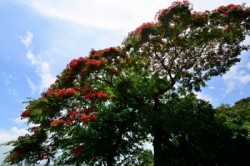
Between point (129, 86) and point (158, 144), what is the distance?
4.61m

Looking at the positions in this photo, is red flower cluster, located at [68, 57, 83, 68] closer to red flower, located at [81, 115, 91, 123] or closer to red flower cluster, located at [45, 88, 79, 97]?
red flower cluster, located at [45, 88, 79, 97]

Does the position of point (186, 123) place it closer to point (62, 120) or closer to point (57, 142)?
point (62, 120)

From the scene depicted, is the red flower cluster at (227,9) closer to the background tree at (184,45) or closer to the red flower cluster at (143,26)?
the background tree at (184,45)

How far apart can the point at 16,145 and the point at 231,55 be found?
16.7m

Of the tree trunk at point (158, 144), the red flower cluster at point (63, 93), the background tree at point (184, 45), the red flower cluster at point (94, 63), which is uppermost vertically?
the background tree at point (184, 45)

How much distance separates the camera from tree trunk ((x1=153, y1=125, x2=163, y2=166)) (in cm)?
1783

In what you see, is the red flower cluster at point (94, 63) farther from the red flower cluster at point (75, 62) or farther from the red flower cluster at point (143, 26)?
the red flower cluster at point (143, 26)

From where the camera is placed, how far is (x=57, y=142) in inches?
775

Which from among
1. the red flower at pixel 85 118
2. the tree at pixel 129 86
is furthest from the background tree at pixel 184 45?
the red flower at pixel 85 118

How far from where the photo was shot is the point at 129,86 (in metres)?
18.9

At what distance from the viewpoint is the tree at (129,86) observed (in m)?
17.4

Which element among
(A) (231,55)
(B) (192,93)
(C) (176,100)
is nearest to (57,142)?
(C) (176,100)

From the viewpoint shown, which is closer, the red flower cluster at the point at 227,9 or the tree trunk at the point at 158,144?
the red flower cluster at the point at 227,9

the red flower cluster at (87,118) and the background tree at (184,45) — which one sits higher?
the background tree at (184,45)
